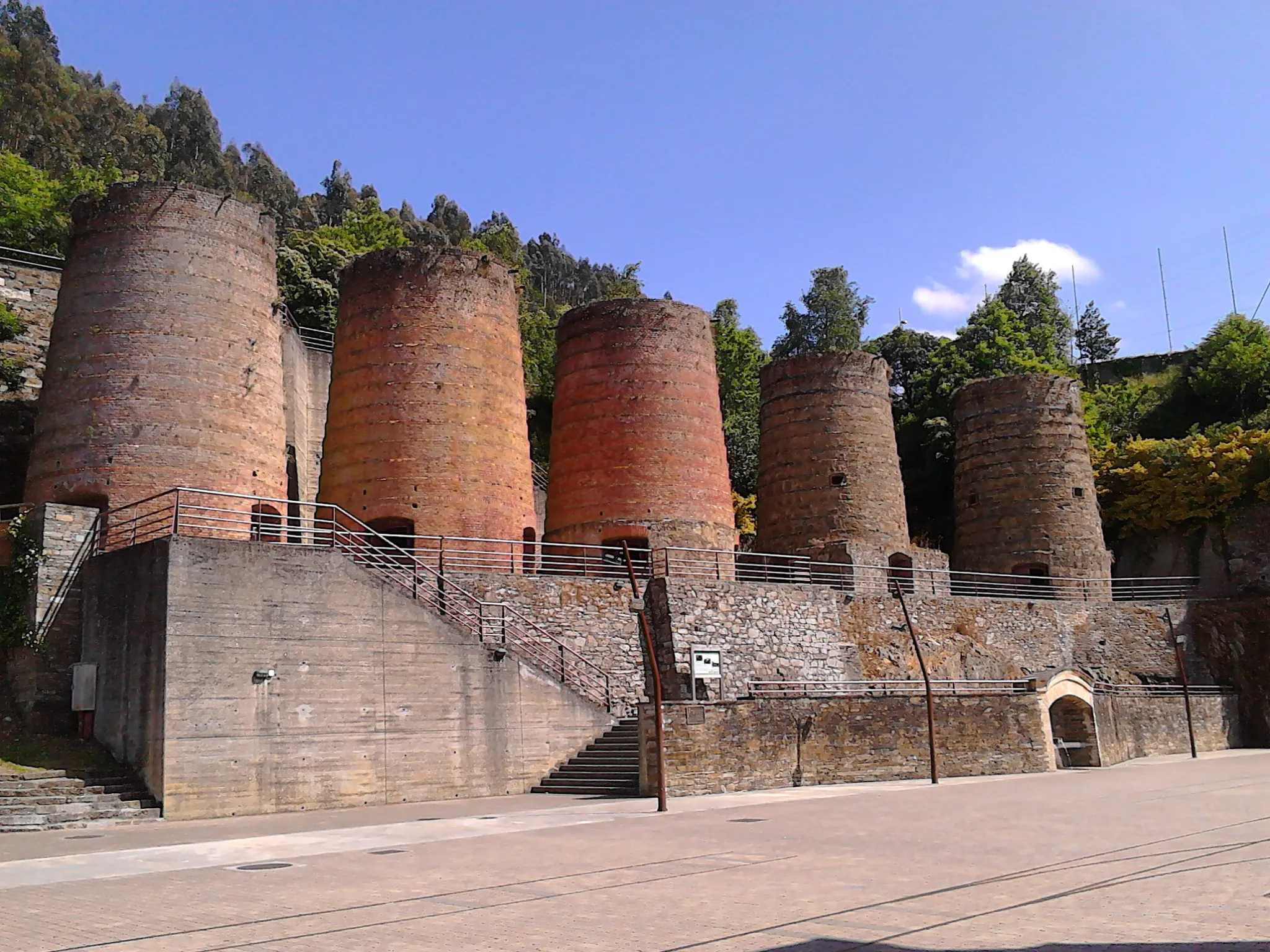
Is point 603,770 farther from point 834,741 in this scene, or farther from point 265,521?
point 265,521

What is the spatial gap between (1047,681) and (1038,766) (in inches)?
67.9

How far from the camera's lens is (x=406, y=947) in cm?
679

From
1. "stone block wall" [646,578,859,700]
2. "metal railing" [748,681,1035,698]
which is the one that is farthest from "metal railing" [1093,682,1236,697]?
"stone block wall" [646,578,859,700]

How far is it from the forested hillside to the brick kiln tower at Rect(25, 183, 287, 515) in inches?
93.9

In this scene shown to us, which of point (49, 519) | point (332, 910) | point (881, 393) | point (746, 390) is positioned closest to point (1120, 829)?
point (332, 910)

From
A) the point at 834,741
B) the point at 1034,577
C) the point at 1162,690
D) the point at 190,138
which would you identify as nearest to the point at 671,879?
the point at 834,741

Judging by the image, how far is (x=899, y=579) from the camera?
2977 cm

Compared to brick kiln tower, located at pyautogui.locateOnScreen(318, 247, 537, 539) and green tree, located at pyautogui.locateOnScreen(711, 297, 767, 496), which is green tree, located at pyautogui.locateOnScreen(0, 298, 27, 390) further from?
green tree, located at pyautogui.locateOnScreen(711, 297, 767, 496)

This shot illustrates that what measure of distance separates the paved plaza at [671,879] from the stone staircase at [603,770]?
7.45 feet

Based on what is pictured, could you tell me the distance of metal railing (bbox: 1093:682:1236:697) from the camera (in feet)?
92.2

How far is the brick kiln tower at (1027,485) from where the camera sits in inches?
1346

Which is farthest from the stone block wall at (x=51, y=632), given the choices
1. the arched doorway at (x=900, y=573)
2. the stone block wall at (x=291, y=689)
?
the arched doorway at (x=900, y=573)

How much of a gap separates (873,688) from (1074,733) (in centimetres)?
405

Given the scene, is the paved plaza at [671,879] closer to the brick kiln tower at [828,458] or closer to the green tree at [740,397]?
the brick kiln tower at [828,458]
